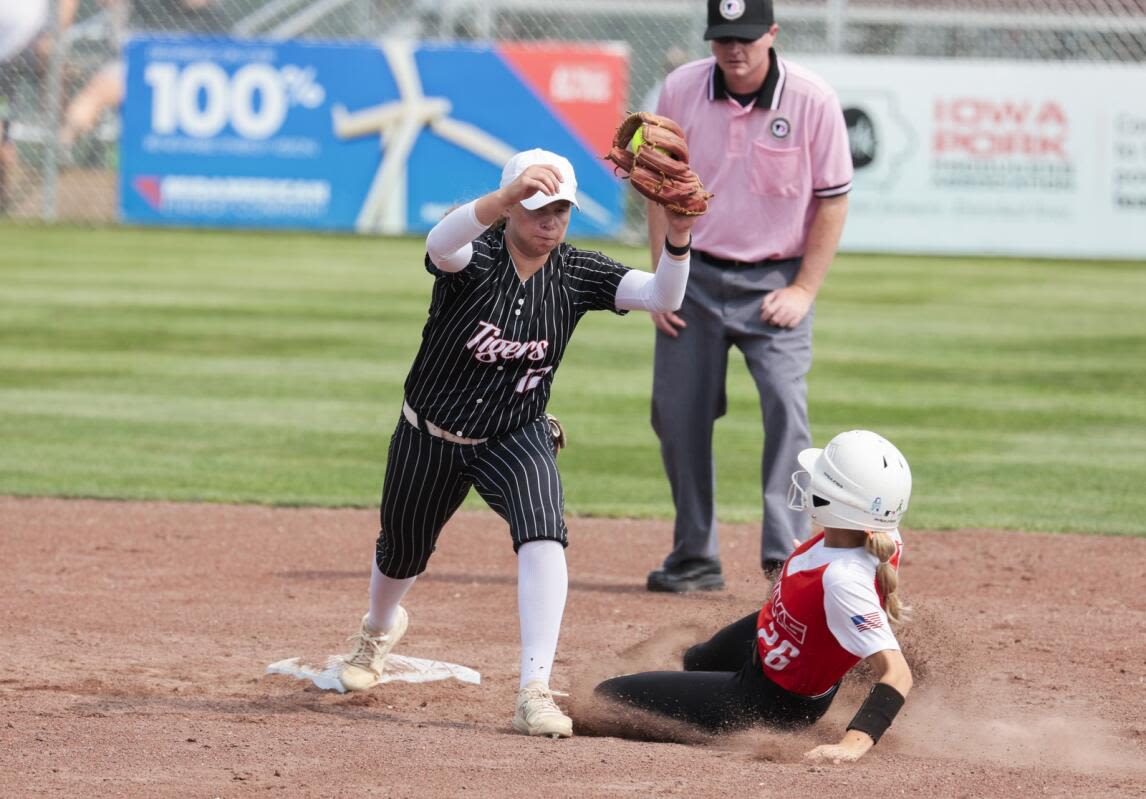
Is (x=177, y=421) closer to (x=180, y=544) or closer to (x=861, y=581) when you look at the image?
(x=180, y=544)

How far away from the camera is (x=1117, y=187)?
18.1 metres

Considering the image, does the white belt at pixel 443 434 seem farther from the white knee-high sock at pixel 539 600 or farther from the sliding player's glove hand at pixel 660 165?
the sliding player's glove hand at pixel 660 165

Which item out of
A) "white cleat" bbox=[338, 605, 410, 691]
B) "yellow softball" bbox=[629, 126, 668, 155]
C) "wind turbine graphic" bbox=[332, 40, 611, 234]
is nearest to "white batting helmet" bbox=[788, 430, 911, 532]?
"yellow softball" bbox=[629, 126, 668, 155]

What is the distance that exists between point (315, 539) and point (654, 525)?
62.9 inches

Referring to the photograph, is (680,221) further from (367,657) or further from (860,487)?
(367,657)

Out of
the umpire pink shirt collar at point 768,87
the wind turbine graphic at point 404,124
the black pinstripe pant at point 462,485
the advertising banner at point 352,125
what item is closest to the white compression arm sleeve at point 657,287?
the black pinstripe pant at point 462,485

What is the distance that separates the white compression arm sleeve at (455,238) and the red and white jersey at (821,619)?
1.22 meters

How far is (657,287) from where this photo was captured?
4945mm

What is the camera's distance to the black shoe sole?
668 cm

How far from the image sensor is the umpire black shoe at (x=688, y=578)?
6.69m

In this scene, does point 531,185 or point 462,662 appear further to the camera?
point 462,662

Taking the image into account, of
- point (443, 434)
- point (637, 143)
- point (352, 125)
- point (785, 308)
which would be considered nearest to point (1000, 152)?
point (352, 125)

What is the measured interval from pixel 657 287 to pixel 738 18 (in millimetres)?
1776

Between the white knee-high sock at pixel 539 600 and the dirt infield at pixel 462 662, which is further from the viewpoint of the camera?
the white knee-high sock at pixel 539 600
